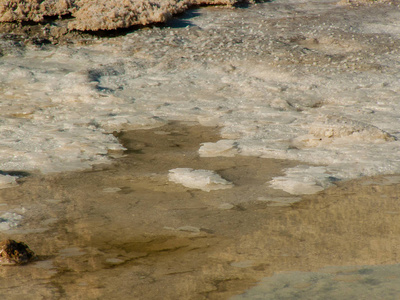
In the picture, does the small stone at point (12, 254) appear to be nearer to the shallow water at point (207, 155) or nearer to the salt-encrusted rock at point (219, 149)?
the shallow water at point (207, 155)

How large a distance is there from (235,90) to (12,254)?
292 cm

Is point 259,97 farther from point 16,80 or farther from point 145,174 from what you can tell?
point 16,80

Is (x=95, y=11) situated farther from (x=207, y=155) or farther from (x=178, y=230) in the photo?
(x=178, y=230)

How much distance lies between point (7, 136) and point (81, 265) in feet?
5.93

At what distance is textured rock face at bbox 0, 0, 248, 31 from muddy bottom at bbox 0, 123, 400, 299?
304 cm

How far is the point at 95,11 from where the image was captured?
5.77 metres

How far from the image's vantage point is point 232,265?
187 cm

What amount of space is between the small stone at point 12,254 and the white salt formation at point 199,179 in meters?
0.99

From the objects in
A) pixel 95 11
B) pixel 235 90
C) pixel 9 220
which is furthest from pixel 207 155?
pixel 95 11

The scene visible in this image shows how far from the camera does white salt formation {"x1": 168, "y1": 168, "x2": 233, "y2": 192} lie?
8.74ft

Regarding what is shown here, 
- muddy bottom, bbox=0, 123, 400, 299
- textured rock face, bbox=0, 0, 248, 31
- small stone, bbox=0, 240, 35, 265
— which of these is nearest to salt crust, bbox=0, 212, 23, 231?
muddy bottom, bbox=0, 123, 400, 299

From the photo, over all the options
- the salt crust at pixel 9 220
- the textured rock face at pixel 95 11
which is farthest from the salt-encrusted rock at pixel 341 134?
the textured rock face at pixel 95 11

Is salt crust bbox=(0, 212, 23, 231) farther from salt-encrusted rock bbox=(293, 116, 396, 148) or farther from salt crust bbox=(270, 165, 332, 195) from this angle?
salt-encrusted rock bbox=(293, 116, 396, 148)

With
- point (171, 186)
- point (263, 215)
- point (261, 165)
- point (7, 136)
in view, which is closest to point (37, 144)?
point (7, 136)
